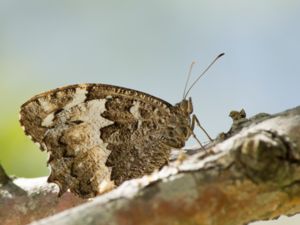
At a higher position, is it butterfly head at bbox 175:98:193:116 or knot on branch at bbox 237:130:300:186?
butterfly head at bbox 175:98:193:116

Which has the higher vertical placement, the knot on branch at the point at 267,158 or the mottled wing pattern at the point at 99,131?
the mottled wing pattern at the point at 99,131

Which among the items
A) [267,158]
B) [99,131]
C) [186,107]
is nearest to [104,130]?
[99,131]

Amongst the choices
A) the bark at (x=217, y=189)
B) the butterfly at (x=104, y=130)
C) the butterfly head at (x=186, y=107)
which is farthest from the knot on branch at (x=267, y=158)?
the butterfly head at (x=186, y=107)

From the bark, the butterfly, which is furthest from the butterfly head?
the bark

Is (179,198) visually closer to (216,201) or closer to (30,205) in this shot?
(216,201)

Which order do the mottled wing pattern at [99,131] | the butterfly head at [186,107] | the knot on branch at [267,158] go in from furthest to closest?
the butterfly head at [186,107] < the mottled wing pattern at [99,131] < the knot on branch at [267,158]

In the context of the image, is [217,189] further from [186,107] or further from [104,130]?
[186,107]

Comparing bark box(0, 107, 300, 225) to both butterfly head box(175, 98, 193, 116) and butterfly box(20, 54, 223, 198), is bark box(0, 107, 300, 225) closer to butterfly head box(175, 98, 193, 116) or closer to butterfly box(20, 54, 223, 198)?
butterfly box(20, 54, 223, 198)

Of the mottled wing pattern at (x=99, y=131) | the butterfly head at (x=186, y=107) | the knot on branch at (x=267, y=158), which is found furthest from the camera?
the butterfly head at (x=186, y=107)

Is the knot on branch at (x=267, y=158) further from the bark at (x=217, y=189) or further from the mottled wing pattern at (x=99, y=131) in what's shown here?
the mottled wing pattern at (x=99, y=131)
